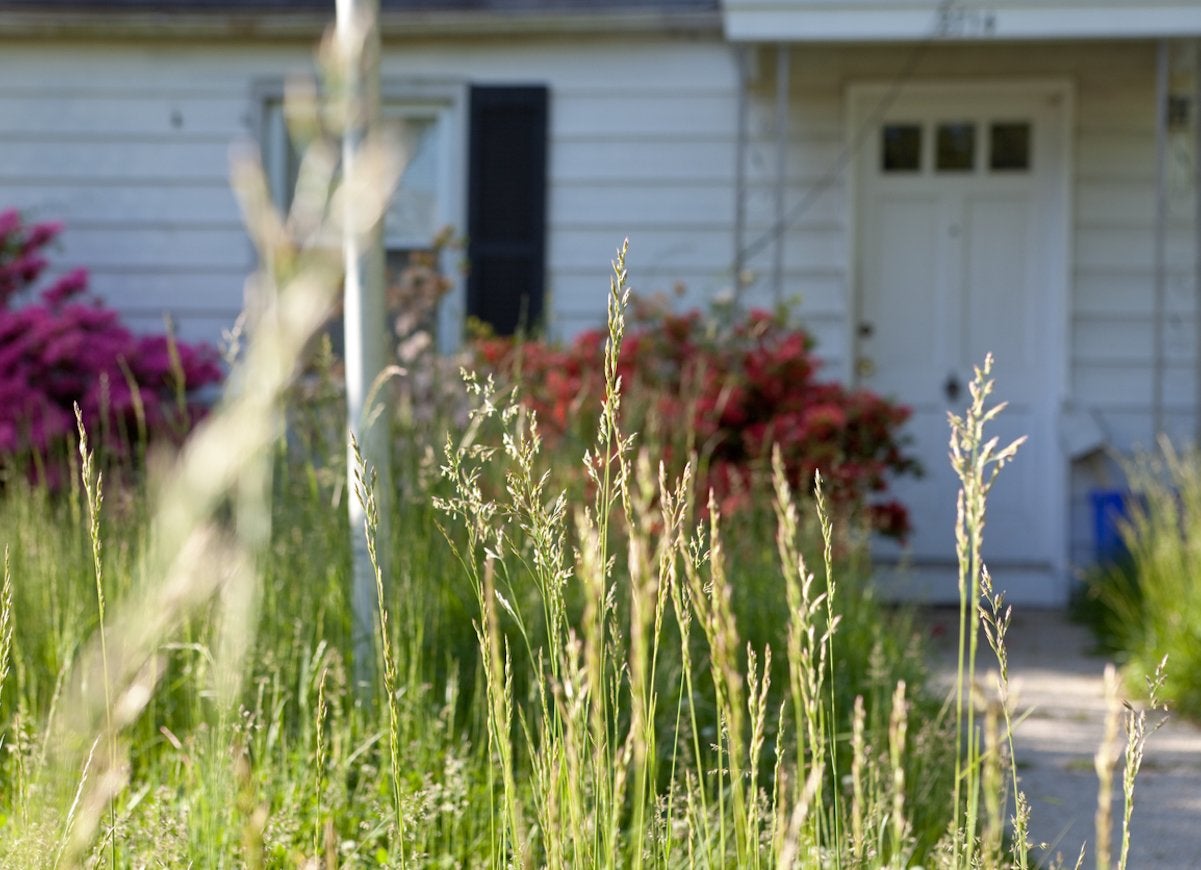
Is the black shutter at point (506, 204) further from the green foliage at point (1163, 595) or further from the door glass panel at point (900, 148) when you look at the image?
the green foliage at point (1163, 595)

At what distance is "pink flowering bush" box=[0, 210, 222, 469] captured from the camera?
766 centimetres

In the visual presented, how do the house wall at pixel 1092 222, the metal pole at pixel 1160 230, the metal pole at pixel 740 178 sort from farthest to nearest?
1. the house wall at pixel 1092 222
2. the metal pole at pixel 740 178
3. the metal pole at pixel 1160 230

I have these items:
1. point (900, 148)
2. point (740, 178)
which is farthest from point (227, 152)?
point (900, 148)

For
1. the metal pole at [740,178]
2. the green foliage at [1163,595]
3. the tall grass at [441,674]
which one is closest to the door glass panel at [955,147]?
the metal pole at [740,178]

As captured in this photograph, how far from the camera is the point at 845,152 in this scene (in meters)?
8.80

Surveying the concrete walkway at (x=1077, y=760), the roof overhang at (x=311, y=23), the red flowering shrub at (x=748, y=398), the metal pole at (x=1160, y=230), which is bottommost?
the concrete walkway at (x=1077, y=760)

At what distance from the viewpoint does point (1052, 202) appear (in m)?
8.80

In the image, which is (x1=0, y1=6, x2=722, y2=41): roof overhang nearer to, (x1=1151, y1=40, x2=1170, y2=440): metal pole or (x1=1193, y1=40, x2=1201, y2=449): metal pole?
(x1=1151, y1=40, x2=1170, y2=440): metal pole

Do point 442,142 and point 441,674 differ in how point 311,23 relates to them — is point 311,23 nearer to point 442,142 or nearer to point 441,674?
point 442,142

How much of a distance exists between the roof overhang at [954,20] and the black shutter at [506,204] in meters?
1.55

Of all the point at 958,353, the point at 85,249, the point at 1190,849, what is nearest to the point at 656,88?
the point at 958,353

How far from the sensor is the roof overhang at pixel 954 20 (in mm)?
7691

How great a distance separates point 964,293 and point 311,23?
4232 mm

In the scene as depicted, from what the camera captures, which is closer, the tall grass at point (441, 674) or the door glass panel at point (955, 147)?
the tall grass at point (441, 674)
